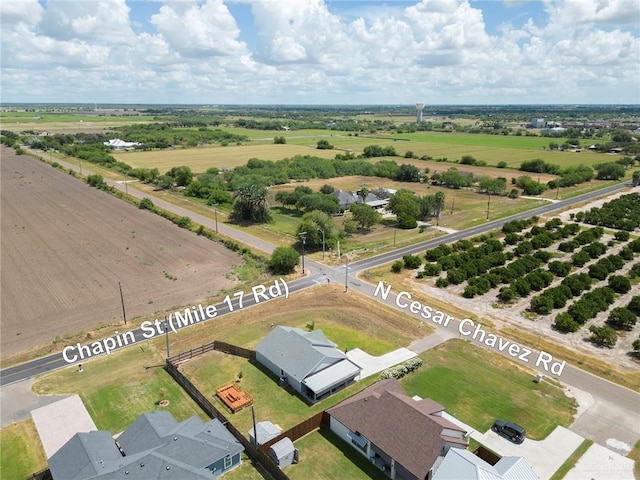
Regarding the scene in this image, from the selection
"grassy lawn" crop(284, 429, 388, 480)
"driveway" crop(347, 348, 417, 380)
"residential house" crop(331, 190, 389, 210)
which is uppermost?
"residential house" crop(331, 190, 389, 210)

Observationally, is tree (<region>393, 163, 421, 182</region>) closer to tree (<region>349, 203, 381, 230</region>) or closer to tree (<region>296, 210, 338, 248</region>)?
tree (<region>349, 203, 381, 230</region>)

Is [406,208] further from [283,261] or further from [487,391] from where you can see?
[487,391]

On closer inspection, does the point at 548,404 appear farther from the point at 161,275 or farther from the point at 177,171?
the point at 177,171

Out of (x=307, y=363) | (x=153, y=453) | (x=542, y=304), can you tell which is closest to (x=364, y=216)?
(x=542, y=304)

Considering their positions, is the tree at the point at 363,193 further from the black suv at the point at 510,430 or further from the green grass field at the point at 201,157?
the black suv at the point at 510,430

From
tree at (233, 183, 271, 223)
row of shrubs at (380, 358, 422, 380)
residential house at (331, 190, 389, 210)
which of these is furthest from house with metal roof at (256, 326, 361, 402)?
residential house at (331, 190, 389, 210)
